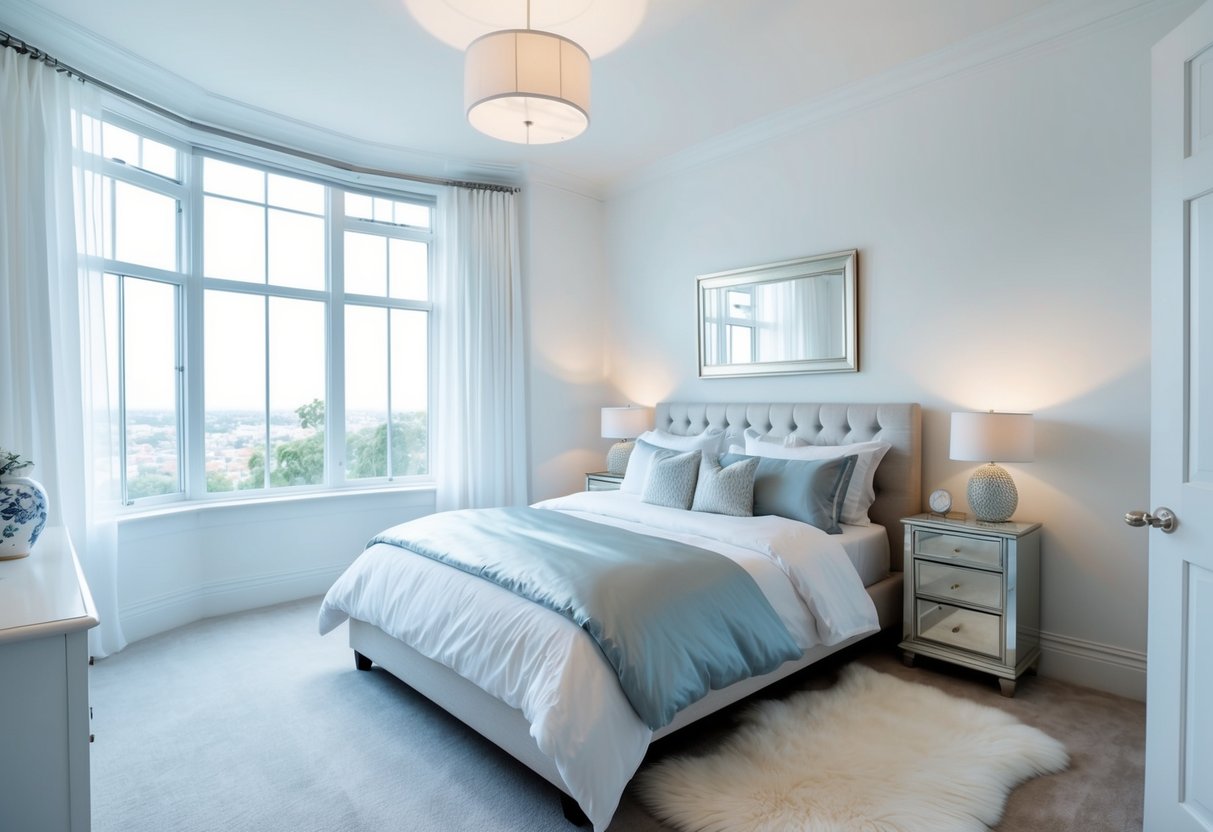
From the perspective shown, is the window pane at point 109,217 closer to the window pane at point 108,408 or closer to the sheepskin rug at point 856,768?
the window pane at point 108,408

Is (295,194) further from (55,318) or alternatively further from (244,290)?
(55,318)

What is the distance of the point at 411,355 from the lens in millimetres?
4746

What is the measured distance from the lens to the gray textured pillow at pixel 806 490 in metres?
2.99

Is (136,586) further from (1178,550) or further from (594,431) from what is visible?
(1178,550)

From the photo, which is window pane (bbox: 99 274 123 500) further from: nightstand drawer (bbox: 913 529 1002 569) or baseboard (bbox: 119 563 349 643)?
nightstand drawer (bbox: 913 529 1002 569)

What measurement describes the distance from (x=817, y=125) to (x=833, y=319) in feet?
3.79

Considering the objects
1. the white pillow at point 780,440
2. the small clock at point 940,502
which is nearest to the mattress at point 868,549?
the small clock at point 940,502

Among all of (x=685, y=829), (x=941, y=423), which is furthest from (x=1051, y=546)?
(x=685, y=829)

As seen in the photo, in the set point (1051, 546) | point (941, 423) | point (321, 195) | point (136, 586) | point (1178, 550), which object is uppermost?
point (321, 195)

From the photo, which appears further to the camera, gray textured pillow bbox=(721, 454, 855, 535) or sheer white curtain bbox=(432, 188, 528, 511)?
sheer white curtain bbox=(432, 188, 528, 511)

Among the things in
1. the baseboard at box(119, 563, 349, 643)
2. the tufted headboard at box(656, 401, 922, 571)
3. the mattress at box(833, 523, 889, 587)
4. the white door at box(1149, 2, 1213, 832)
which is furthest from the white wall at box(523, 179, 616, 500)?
the white door at box(1149, 2, 1213, 832)

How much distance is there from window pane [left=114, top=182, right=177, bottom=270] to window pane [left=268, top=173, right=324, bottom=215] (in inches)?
23.8

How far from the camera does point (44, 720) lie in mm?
1234

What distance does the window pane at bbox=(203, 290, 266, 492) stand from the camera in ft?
12.8
